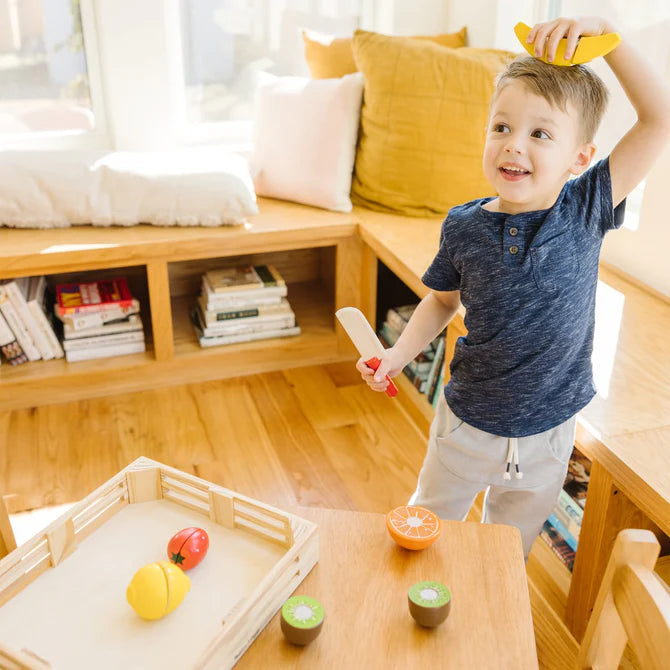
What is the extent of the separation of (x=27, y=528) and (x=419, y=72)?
1.55 metres

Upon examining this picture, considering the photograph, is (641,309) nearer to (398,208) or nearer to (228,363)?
(398,208)

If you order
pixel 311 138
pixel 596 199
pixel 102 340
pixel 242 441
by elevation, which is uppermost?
pixel 596 199

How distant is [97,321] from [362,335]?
1.32 metres

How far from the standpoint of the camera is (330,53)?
95.9 inches

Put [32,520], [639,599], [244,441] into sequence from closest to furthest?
[639,599], [32,520], [244,441]

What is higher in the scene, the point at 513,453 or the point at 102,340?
the point at 513,453

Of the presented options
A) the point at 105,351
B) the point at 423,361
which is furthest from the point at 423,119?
the point at 105,351

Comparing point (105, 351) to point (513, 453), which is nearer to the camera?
point (513, 453)

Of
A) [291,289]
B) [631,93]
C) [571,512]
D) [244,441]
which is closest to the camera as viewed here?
[631,93]

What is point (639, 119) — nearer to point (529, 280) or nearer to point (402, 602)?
point (529, 280)

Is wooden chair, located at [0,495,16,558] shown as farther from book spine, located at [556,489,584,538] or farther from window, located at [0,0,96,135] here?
window, located at [0,0,96,135]

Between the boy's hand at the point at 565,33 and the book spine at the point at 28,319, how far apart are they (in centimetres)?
158

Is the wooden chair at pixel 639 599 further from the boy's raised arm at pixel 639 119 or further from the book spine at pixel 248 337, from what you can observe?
the book spine at pixel 248 337

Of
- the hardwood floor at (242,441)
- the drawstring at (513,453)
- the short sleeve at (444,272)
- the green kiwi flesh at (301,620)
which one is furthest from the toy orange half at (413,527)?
the hardwood floor at (242,441)
